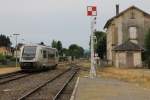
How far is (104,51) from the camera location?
127 meters

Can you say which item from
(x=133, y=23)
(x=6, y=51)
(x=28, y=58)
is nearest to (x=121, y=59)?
(x=133, y=23)

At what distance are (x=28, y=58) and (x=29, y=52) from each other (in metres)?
0.76

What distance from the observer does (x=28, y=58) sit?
5412 centimetres

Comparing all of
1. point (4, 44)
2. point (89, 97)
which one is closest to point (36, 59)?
point (89, 97)

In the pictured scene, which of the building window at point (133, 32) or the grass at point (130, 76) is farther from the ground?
the building window at point (133, 32)

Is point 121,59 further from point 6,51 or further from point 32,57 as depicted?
point 6,51

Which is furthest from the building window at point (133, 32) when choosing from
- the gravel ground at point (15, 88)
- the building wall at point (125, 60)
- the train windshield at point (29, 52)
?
the gravel ground at point (15, 88)

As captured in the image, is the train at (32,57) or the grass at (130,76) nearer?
the grass at (130,76)

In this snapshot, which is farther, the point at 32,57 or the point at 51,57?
the point at 51,57

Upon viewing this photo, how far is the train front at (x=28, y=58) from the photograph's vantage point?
53728mm

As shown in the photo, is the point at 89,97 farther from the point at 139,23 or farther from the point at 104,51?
the point at 104,51

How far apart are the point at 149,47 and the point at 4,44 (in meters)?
119

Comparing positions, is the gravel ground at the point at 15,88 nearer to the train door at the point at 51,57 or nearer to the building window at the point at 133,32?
the train door at the point at 51,57

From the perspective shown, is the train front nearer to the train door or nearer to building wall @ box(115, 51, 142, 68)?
the train door
